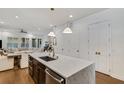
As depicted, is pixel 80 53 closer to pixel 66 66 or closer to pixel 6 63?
pixel 66 66

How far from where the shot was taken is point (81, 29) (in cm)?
455

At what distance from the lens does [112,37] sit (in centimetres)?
318

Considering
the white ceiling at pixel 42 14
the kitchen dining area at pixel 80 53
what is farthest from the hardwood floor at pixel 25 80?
the white ceiling at pixel 42 14

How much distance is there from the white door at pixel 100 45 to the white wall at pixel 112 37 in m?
0.19

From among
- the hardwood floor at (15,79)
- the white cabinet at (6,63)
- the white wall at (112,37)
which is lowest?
the hardwood floor at (15,79)

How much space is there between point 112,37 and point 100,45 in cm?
58

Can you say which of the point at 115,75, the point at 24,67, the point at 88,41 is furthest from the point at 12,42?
the point at 115,75

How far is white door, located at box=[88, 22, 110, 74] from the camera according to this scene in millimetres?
3375

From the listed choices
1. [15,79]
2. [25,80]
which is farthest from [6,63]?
[25,80]

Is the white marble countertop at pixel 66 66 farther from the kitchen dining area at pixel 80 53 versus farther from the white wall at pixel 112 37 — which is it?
the white wall at pixel 112 37

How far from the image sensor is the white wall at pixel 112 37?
115 inches
